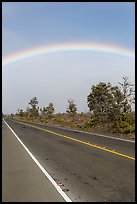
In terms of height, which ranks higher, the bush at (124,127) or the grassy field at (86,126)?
the bush at (124,127)

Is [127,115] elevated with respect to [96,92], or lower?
lower

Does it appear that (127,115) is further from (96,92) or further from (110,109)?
(96,92)

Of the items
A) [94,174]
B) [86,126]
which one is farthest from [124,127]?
[94,174]

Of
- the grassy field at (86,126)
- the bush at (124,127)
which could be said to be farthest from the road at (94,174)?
the bush at (124,127)

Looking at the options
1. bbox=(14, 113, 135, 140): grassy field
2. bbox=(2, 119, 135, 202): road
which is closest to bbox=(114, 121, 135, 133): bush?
bbox=(14, 113, 135, 140): grassy field

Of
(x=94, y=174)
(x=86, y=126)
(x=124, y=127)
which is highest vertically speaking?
(x=124, y=127)

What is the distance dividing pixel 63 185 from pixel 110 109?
24.5 m

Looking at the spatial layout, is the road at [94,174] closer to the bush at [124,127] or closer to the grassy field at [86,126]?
the grassy field at [86,126]

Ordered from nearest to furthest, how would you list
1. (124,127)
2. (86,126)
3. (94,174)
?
(94,174) < (124,127) < (86,126)

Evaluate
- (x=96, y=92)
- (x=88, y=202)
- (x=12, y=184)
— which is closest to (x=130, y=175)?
(x=88, y=202)

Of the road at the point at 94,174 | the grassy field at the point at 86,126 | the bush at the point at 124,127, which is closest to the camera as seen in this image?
the road at the point at 94,174

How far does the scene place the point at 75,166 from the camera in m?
10.2

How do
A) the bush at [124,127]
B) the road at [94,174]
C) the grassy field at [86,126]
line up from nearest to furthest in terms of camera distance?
the road at [94,174] → the grassy field at [86,126] → the bush at [124,127]

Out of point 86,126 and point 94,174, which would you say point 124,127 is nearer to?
point 86,126
